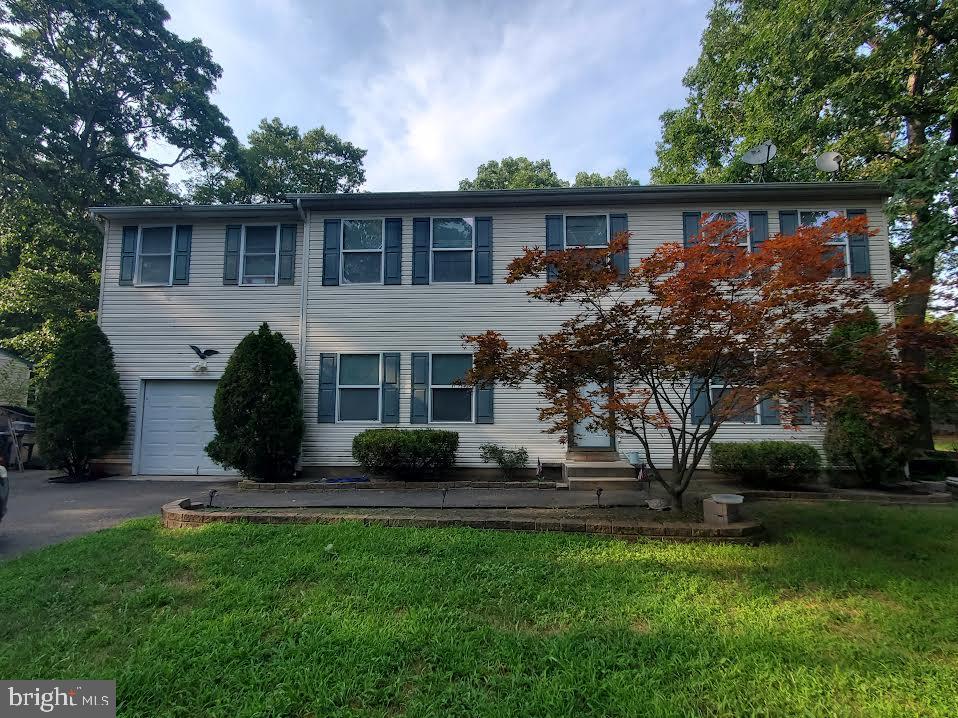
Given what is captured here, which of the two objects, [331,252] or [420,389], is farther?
[331,252]

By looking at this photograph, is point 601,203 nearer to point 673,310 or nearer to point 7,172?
point 673,310

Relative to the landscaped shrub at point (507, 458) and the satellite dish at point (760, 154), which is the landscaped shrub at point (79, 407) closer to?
the landscaped shrub at point (507, 458)

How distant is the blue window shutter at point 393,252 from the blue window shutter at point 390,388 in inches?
65.9

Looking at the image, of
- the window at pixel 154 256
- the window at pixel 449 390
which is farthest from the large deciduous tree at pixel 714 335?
the window at pixel 154 256

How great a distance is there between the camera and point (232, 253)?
33.7ft

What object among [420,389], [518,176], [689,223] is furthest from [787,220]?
[518,176]

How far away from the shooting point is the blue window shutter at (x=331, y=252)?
32.8 ft

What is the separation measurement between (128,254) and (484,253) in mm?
8126

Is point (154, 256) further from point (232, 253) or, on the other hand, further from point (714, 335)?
point (714, 335)

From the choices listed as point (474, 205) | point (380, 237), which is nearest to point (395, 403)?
point (380, 237)

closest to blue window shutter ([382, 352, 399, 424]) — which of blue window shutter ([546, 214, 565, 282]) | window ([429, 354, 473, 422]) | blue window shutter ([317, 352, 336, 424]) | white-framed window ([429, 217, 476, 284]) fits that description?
window ([429, 354, 473, 422])

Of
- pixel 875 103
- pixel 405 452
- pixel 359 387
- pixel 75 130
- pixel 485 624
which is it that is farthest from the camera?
pixel 75 130

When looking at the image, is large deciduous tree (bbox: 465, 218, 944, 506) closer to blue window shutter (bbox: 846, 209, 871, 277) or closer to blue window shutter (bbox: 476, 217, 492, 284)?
blue window shutter (bbox: 476, 217, 492, 284)

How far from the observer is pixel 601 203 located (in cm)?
983
